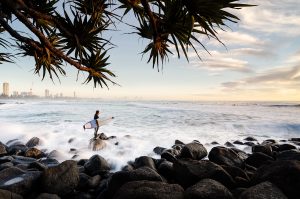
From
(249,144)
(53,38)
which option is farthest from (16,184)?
(249,144)

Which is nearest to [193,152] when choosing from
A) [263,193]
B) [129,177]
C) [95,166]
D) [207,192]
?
[95,166]

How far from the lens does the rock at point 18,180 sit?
17.0 ft

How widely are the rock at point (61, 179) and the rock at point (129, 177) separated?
0.79 meters

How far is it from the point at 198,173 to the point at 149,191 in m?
1.36

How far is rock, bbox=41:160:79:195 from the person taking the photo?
213 inches

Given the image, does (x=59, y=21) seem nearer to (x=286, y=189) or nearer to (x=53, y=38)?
(x=53, y=38)

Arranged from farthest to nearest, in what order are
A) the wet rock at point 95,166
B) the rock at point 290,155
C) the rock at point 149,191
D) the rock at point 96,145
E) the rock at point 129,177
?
1. the rock at point 96,145
2. the rock at point 290,155
3. the wet rock at point 95,166
4. the rock at point 129,177
5. the rock at point 149,191

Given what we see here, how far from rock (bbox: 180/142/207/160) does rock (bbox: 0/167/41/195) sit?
4.45 meters

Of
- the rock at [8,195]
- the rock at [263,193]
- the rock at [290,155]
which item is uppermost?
the rock at [263,193]

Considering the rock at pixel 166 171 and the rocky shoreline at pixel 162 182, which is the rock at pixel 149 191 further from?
the rock at pixel 166 171

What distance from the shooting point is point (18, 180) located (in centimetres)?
536

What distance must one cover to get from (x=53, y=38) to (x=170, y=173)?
3470 mm

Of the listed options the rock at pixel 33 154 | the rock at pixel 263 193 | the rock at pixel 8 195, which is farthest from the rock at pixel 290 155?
the rock at pixel 33 154

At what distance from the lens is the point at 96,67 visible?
4.38m
